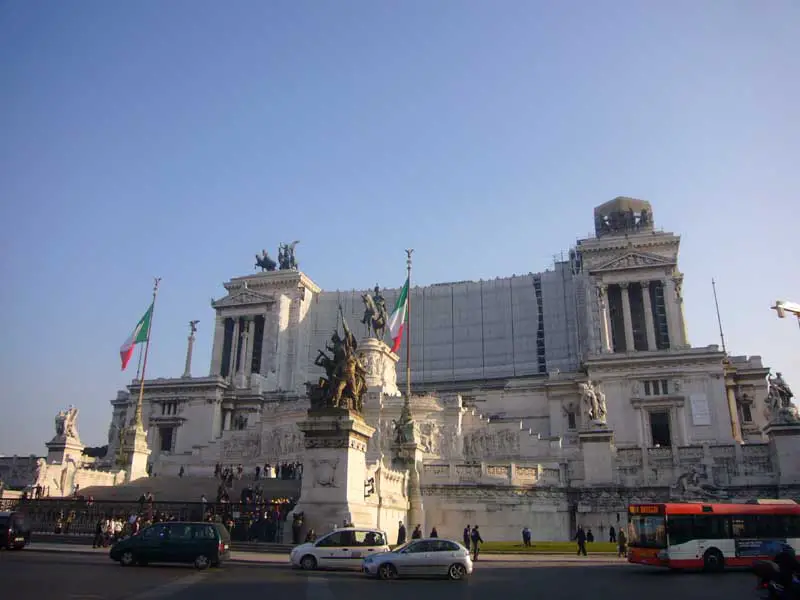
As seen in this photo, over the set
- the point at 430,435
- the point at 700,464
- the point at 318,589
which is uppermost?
the point at 430,435

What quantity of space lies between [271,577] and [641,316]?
60191 mm

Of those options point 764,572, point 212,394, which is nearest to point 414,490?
point 764,572

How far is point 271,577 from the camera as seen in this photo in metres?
16.0

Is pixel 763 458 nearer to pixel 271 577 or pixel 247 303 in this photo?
pixel 271 577

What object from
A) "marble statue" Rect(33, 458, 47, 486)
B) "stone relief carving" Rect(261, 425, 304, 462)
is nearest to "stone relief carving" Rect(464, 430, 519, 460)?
"stone relief carving" Rect(261, 425, 304, 462)

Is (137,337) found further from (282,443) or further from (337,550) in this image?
(337,550)

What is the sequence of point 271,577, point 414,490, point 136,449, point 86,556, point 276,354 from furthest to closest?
point 276,354
point 136,449
point 414,490
point 86,556
point 271,577

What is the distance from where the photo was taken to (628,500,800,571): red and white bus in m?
20.2

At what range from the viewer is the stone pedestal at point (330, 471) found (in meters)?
21.9

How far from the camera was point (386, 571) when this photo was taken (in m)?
17.0

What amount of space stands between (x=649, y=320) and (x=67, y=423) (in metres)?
51.9

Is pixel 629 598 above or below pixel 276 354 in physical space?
below

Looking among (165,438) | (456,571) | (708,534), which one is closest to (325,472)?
(456,571)

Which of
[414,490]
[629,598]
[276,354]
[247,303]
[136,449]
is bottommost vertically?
[629,598]
